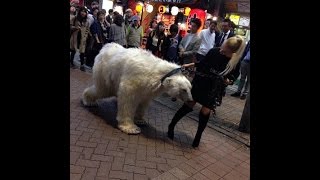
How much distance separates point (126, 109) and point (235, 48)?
198 cm

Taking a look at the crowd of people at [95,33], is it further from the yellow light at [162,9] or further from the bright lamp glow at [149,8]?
the yellow light at [162,9]

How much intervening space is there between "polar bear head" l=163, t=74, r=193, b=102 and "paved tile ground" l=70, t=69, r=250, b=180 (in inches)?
34.9

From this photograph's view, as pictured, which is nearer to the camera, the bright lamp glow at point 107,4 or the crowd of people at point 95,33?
the crowd of people at point 95,33

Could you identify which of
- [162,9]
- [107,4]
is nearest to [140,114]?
[162,9]

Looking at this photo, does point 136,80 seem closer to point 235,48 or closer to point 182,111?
point 182,111

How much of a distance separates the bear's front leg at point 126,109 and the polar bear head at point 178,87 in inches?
24.1

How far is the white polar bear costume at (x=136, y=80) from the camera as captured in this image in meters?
4.51

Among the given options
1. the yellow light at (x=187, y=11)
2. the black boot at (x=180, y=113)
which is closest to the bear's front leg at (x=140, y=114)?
the black boot at (x=180, y=113)

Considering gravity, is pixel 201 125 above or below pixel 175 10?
below

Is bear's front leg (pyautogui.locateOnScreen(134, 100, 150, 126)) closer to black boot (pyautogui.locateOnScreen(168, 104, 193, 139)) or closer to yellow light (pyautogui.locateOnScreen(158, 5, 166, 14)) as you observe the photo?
black boot (pyautogui.locateOnScreen(168, 104, 193, 139))

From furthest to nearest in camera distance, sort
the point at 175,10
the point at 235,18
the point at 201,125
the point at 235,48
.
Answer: the point at 175,10
the point at 235,18
the point at 201,125
the point at 235,48

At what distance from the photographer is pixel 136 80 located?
182 inches
